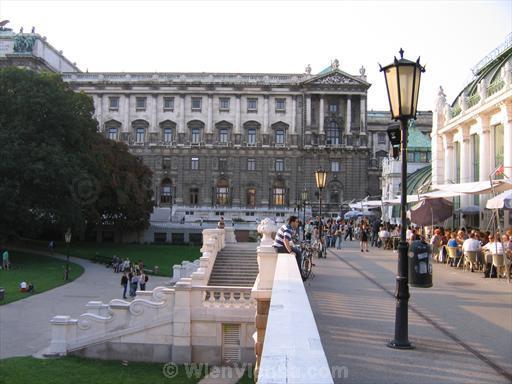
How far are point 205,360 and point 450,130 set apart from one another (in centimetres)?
1917

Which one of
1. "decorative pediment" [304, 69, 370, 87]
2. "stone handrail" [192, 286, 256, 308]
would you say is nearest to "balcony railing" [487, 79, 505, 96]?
"stone handrail" [192, 286, 256, 308]

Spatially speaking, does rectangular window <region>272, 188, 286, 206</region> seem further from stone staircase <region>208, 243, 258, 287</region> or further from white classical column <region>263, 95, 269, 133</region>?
stone staircase <region>208, 243, 258, 287</region>

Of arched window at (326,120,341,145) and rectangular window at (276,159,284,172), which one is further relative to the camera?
arched window at (326,120,341,145)

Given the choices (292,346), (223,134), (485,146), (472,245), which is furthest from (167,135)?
(292,346)

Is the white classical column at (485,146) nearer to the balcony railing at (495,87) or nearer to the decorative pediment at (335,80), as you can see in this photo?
the balcony railing at (495,87)

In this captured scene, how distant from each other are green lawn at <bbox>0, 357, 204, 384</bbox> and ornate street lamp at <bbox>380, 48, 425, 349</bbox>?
37.8 feet

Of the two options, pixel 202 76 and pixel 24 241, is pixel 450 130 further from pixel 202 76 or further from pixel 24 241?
pixel 202 76

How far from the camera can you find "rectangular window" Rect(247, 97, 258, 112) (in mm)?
92688

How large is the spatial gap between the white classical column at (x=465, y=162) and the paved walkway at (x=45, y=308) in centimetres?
1814

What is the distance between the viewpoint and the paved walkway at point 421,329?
25.2 feet

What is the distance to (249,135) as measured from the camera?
92.6m

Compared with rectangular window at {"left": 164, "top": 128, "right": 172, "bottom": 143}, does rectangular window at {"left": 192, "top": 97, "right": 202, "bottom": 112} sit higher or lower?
higher

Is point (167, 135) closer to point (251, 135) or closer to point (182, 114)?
point (182, 114)

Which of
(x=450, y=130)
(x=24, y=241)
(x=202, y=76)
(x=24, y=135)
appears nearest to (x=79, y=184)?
(x=24, y=135)
